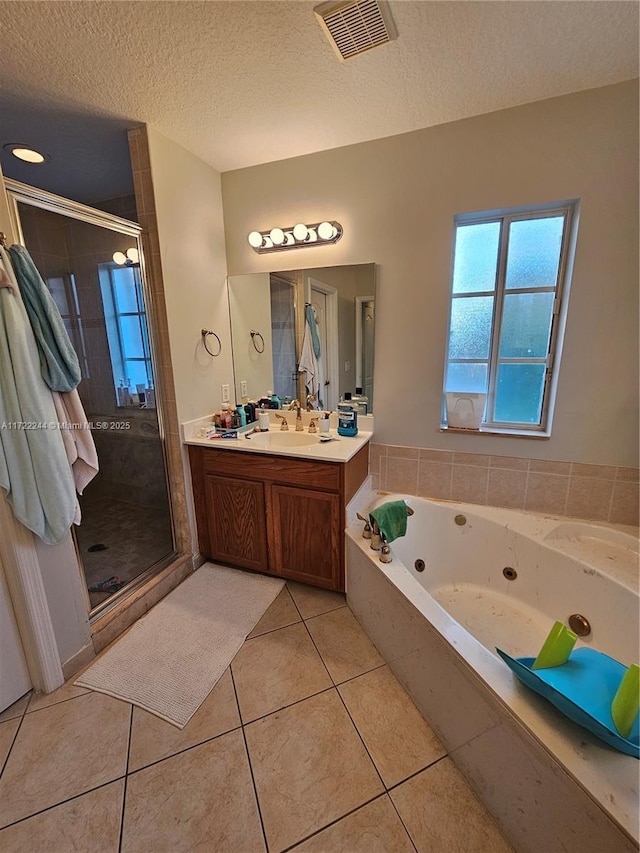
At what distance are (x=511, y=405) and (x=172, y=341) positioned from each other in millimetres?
2029

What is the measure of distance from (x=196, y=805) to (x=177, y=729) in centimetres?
27

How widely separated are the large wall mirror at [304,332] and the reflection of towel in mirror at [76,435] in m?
1.18

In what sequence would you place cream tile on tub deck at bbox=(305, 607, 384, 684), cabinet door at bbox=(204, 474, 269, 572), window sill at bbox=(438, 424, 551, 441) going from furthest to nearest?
cabinet door at bbox=(204, 474, 269, 572), window sill at bbox=(438, 424, 551, 441), cream tile on tub deck at bbox=(305, 607, 384, 684)

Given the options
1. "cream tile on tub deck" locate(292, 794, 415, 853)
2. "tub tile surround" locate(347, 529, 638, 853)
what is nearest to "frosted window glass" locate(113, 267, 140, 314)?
"tub tile surround" locate(347, 529, 638, 853)

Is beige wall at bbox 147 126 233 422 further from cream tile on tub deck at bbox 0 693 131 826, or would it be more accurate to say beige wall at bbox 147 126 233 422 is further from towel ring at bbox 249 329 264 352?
cream tile on tub deck at bbox 0 693 131 826

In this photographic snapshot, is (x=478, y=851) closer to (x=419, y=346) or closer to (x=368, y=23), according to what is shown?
(x=419, y=346)

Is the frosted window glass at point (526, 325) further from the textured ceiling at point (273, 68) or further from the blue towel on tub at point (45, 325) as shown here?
the blue towel on tub at point (45, 325)

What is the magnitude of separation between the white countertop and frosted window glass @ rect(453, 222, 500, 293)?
992 millimetres

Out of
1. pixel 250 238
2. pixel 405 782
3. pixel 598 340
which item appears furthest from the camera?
pixel 250 238

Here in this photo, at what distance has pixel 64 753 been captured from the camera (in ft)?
4.10

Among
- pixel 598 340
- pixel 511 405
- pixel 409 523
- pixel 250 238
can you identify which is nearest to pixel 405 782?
pixel 409 523

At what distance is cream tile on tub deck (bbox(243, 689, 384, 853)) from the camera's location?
42.3 inches

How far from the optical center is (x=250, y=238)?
2244mm

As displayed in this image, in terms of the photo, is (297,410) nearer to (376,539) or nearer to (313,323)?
(313,323)
